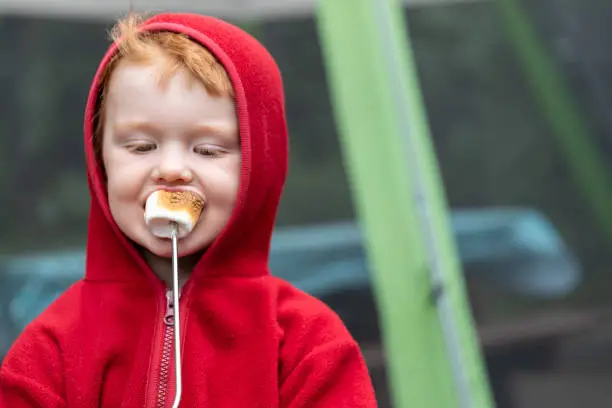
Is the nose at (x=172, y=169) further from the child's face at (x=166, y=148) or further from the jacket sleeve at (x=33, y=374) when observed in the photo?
the jacket sleeve at (x=33, y=374)

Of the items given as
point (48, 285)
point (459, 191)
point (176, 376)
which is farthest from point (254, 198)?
point (48, 285)

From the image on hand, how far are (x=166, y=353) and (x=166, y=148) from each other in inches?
8.9

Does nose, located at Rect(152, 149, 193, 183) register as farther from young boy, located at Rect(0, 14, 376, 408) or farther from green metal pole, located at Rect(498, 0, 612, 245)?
green metal pole, located at Rect(498, 0, 612, 245)

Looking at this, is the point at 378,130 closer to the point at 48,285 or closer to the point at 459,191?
the point at 459,191

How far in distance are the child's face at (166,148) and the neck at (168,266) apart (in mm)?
49

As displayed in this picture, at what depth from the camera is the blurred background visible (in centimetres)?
212

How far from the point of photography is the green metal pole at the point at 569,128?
2.12 metres

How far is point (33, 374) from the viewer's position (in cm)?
117

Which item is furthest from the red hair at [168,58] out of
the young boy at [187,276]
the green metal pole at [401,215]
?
the green metal pole at [401,215]

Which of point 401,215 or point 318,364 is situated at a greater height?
point 401,215

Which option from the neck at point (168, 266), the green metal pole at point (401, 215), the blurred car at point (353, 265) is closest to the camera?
the neck at point (168, 266)

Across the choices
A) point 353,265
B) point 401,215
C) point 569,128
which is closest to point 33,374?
point 401,215

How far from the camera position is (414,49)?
2.16 m

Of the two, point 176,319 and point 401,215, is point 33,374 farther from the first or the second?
point 401,215
